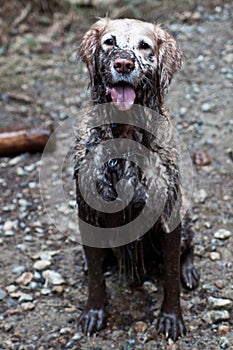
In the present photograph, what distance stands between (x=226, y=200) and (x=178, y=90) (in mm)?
1883

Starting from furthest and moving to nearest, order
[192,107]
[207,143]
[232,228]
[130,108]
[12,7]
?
[12,7] → [192,107] → [207,143] → [232,228] → [130,108]

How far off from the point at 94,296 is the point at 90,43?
1726 millimetres

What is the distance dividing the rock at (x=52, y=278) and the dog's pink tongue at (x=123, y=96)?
1696mm

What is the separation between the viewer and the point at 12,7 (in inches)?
339

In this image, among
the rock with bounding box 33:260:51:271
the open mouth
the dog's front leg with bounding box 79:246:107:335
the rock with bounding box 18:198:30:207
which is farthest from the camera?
the rock with bounding box 18:198:30:207

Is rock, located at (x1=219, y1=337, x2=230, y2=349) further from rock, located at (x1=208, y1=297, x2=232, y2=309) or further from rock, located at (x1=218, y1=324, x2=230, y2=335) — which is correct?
rock, located at (x1=208, y1=297, x2=232, y2=309)

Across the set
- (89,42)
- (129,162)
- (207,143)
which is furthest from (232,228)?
(89,42)

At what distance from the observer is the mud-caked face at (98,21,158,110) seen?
12.3ft

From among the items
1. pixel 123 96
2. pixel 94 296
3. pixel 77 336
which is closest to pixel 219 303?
pixel 94 296

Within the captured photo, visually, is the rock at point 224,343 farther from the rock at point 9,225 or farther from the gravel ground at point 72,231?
the rock at point 9,225

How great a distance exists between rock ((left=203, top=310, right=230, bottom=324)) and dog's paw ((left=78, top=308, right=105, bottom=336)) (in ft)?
2.37

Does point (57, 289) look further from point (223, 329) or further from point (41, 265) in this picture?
point (223, 329)

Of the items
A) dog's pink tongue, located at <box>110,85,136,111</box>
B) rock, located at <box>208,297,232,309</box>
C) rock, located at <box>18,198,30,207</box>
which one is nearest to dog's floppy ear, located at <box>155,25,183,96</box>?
dog's pink tongue, located at <box>110,85,136,111</box>

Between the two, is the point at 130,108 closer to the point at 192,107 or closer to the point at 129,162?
the point at 129,162
